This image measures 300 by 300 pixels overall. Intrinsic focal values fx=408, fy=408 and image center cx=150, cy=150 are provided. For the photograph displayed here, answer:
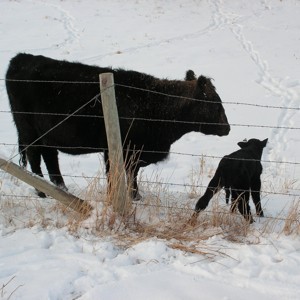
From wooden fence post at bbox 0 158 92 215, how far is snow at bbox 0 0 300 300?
0.44ft

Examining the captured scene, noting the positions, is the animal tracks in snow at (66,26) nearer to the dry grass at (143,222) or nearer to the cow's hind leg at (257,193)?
the cow's hind leg at (257,193)

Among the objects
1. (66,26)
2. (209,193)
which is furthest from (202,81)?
(66,26)

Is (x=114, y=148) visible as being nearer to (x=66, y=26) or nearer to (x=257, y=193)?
(x=257, y=193)

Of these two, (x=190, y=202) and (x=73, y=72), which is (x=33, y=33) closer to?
(x=73, y=72)

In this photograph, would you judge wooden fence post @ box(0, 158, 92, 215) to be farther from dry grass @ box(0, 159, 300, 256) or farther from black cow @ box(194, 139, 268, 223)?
black cow @ box(194, 139, 268, 223)

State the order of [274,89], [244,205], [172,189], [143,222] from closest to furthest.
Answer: [143,222], [244,205], [172,189], [274,89]

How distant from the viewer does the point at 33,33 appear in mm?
16375

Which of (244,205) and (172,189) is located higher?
(244,205)

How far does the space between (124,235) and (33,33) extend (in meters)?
14.6

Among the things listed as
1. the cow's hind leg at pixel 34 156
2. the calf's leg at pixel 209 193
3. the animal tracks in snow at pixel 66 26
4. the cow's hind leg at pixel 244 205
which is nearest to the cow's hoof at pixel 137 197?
the calf's leg at pixel 209 193

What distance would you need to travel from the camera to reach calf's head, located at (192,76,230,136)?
4941 mm

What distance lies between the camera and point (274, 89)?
1097 cm

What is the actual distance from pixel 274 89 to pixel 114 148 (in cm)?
831

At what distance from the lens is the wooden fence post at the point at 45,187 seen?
353 centimetres
